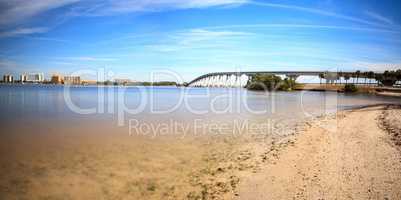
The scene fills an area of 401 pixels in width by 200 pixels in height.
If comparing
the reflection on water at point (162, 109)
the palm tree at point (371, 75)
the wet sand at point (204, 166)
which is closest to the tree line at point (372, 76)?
the palm tree at point (371, 75)

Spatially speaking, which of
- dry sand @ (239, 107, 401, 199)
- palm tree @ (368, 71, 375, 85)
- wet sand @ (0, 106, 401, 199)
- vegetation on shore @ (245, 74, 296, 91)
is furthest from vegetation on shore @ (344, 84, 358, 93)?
dry sand @ (239, 107, 401, 199)

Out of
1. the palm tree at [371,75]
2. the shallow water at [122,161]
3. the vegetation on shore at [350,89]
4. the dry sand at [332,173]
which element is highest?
the palm tree at [371,75]

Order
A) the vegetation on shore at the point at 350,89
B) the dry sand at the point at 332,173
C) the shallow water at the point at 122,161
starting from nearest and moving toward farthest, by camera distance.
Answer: the dry sand at the point at 332,173
the shallow water at the point at 122,161
the vegetation on shore at the point at 350,89

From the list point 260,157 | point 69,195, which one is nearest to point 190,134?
point 260,157

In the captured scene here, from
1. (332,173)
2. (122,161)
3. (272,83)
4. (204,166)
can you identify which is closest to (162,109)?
(122,161)

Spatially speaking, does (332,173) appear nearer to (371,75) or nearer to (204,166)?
(204,166)

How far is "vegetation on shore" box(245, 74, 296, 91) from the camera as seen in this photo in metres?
122

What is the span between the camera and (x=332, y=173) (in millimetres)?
7910

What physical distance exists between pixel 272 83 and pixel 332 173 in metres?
121

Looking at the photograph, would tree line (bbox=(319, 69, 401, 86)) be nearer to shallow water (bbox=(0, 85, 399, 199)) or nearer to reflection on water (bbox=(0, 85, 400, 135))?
reflection on water (bbox=(0, 85, 400, 135))

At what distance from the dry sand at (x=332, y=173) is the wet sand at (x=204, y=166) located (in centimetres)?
2

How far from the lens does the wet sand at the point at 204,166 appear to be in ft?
24.1

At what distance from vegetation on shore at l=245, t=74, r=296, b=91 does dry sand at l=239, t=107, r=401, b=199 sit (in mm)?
112452

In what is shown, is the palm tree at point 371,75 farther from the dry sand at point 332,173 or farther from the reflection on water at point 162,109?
the dry sand at point 332,173
